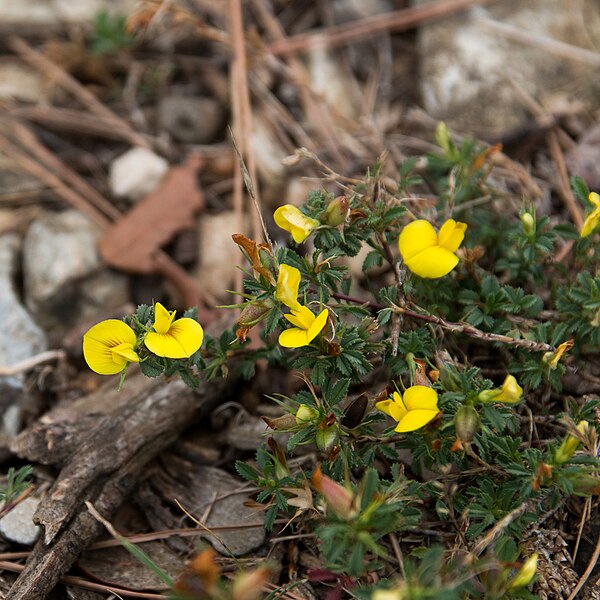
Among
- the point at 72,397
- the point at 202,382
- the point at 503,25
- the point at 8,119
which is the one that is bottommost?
the point at 72,397

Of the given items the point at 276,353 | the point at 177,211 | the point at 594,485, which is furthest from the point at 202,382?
the point at 594,485

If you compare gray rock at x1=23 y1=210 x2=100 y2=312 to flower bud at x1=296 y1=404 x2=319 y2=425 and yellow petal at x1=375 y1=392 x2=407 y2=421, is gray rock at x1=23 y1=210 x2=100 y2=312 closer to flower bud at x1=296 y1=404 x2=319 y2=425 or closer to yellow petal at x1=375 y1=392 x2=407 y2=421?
flower bud at x1=296 y1=404 x2=319 y2=425

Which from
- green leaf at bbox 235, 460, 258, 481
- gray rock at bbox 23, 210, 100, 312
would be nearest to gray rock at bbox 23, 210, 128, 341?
gray rock at bbox 23, 210, 100, 312

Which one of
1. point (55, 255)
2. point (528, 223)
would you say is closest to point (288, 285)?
point (528, 223)

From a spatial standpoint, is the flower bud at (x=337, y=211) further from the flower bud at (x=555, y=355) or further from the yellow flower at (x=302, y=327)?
the flower bud at (x=555, y=355)

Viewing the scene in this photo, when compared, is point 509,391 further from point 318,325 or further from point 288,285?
point 288,285

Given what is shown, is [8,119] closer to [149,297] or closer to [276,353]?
[149,297]
